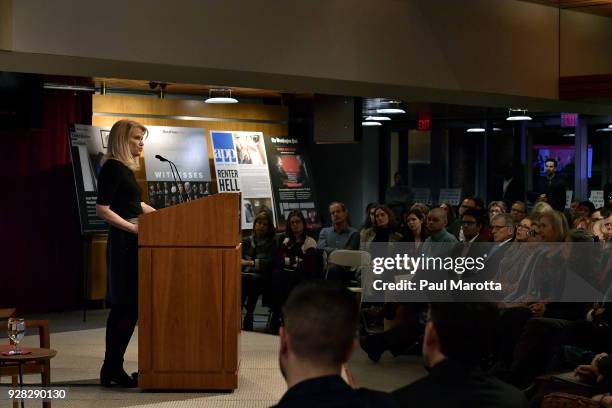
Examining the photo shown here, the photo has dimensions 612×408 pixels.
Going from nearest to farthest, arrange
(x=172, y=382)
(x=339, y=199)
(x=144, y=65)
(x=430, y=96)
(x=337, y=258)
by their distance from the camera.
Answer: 1. (x=144, y=65)
2. (x=172, y=382)
3. (x=430, y=96)
4. (x=337, y=258)
5. (x=339, y=199)

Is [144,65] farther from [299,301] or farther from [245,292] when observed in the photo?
[245,292]

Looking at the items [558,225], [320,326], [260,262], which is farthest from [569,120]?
[320,326]

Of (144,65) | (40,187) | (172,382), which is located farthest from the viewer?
(40,187)

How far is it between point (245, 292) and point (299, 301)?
7.20m

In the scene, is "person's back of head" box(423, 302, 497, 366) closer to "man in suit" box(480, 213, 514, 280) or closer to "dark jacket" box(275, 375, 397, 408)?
"dark jacket" box(275, 375, 397, 408)

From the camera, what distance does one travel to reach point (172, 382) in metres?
5.56

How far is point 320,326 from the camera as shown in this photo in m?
1.95

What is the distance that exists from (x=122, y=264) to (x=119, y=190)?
0.44 metres

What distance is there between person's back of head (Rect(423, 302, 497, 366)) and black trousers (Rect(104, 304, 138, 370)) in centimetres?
345

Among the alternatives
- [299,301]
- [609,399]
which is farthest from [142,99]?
[299,301]

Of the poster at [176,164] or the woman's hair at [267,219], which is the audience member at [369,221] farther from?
the poster at [176,164]

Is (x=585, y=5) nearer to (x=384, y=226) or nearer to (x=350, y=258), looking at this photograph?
(x=384, y=226)

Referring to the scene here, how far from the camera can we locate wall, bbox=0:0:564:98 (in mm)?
4898

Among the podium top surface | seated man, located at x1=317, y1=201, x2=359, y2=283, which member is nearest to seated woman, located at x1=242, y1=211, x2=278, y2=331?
seated man, located at x1=317, y1=201, x2=359, y2=283
